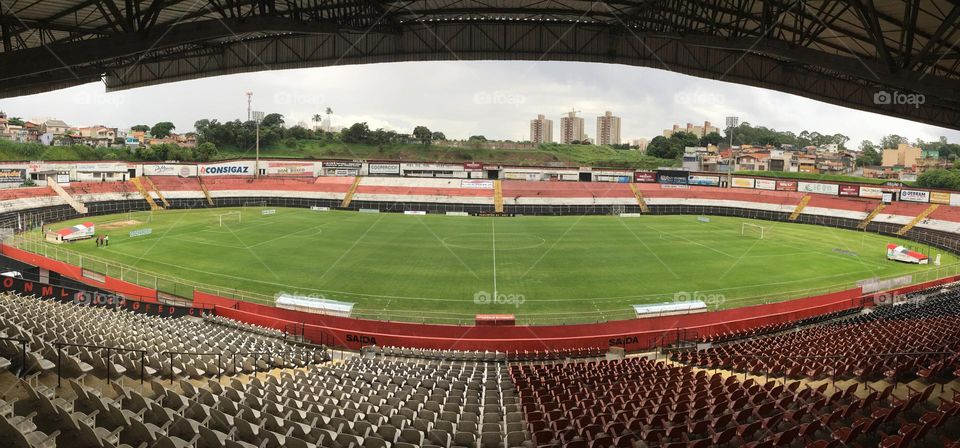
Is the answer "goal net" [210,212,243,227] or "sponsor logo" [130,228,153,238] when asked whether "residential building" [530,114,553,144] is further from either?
"sponsor logo" [130,228,153,238]

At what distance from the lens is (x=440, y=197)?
66938 mm

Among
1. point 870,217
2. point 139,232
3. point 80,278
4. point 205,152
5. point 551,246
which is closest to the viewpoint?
point 80,278

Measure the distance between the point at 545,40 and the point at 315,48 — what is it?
31.9 feet

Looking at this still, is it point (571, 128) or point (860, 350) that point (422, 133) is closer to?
point (571, 128)

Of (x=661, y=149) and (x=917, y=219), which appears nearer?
(x=917, y=219)

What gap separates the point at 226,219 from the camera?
171 ft

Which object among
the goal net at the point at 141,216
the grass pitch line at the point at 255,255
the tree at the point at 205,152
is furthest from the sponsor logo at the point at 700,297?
the tree at the point at 205,152

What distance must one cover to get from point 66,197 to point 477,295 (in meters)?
51.8

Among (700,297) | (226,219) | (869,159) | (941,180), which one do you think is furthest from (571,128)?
(700,297)

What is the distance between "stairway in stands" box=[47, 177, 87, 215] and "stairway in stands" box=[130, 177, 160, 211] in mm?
6202

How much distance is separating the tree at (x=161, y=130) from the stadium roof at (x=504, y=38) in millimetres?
129644

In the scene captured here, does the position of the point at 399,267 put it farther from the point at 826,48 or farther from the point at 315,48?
the point at 826,48

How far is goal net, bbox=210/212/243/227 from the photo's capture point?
1932 inches

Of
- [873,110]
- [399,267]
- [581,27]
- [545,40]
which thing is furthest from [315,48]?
[873,110]
